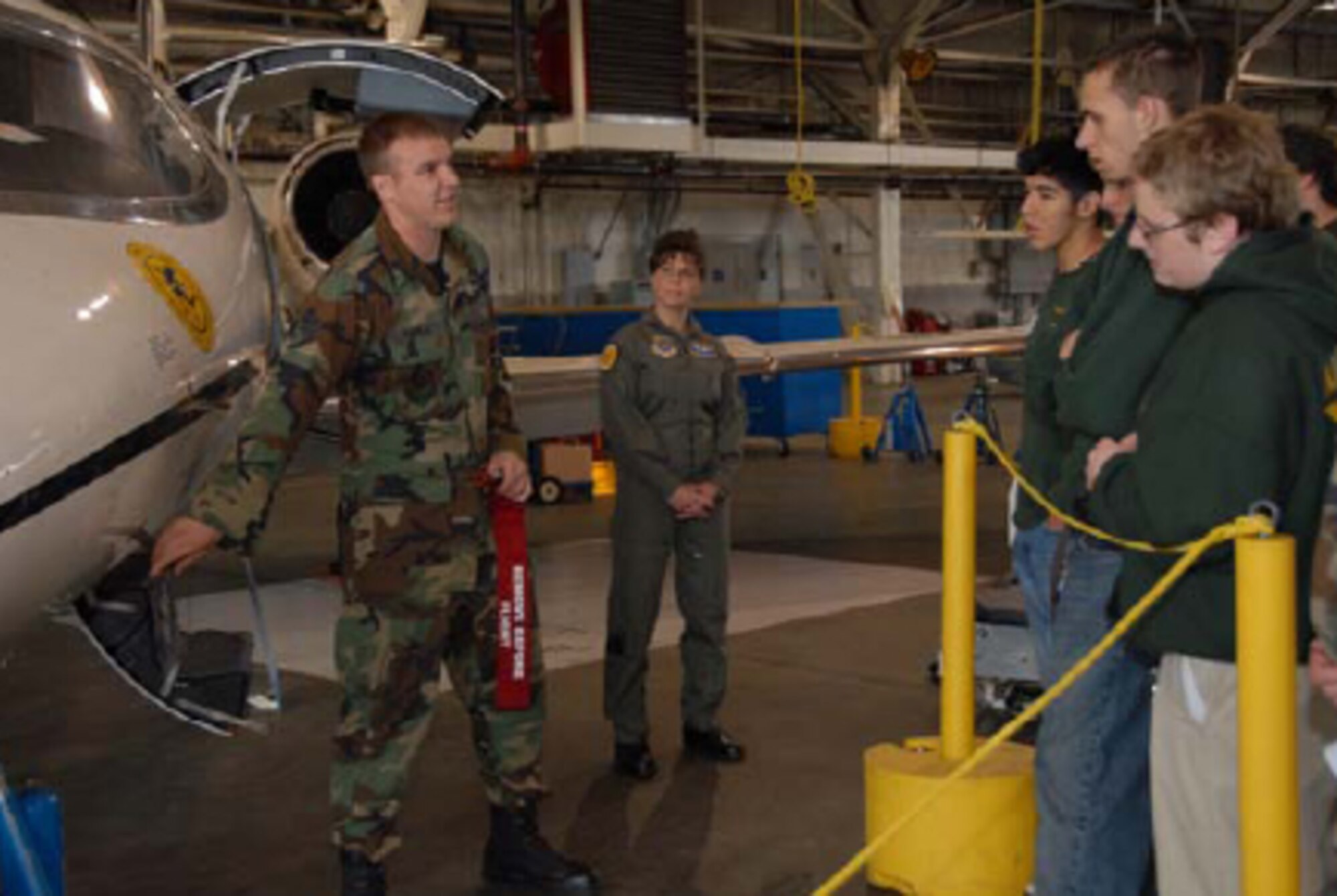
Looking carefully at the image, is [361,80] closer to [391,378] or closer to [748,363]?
[748,363]

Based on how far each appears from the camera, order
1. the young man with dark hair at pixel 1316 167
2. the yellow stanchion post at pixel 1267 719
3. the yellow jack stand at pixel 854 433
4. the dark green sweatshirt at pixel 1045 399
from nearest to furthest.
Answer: the yellow stanchion post at pixel 1267 719 < the dark green sweatshirt at pixel 1045 399 < the young man with dark hair at pixel 1316 167 < the yellow jack stand at pixel 854 433

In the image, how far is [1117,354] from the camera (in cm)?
299

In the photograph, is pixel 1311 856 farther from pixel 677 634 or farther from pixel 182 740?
pixel 677 634

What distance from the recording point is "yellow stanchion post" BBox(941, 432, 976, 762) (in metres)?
4.07

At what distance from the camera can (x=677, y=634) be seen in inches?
315

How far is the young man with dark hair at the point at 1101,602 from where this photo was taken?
315 cm

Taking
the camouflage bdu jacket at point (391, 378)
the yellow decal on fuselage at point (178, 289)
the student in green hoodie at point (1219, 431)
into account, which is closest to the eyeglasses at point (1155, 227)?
the student in green hoodie at point (1219, 431)

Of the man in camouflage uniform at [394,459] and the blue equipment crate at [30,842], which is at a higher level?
the man in camouflage uniform at [394,459]

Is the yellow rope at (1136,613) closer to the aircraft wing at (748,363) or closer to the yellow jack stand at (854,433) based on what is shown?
the aircraft wing at (748,363)

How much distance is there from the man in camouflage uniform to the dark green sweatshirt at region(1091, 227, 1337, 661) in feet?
6.31

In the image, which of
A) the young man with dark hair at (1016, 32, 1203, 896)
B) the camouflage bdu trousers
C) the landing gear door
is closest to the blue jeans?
the young man with dark hair at (1016, 32, 1203, 896)

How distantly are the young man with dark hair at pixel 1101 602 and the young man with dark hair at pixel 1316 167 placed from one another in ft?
6.56

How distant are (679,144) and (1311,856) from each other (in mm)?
14907

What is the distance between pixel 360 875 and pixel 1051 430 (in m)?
2.14
